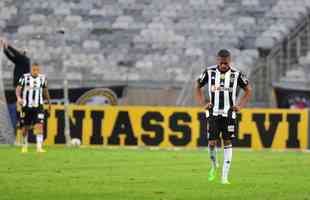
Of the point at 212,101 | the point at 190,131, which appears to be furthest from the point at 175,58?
the point at 212,101

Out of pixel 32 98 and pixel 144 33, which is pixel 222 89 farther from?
pixel 144 33

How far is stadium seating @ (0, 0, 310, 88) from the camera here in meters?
30.6

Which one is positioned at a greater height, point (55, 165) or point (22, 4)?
point (22, 4)

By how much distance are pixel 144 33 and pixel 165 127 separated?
19.1 feet

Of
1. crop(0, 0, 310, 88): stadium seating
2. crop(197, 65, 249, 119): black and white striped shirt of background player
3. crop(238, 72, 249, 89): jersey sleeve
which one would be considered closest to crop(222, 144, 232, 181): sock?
crop(197, 65, 249, 119): black and white striped shirt of background player

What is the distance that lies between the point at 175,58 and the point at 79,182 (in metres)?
16.9

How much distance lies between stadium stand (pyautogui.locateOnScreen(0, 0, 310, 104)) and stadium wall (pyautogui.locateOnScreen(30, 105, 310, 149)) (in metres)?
1.79

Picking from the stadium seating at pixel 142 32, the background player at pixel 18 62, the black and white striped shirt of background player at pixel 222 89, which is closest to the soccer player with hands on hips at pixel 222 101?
the black and white striped shirt of background player at pixel 222 89

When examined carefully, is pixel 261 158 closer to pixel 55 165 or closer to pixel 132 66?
pixel 55 165

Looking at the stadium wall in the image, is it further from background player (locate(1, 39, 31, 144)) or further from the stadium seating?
the stadium seating

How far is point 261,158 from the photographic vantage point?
22.2 meters

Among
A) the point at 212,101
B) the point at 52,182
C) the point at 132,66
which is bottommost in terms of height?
the point at 52,182

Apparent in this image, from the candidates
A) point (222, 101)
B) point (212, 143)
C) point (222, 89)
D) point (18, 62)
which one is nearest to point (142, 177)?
point (212, 143)

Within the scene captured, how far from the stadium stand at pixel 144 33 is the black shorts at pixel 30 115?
506 cm
